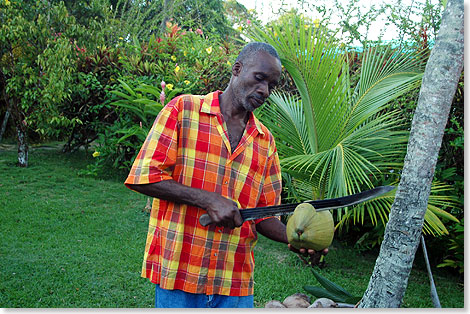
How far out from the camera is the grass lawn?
2.74 meters

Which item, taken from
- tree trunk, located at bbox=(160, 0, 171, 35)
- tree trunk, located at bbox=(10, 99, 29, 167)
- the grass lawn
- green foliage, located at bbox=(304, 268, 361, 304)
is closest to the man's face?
green foliage, located at bbox=(304, 268, 361, 304)

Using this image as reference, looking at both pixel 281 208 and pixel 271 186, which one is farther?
pixel 271 186

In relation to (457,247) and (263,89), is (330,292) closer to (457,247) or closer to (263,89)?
(457,247)

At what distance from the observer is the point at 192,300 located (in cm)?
154

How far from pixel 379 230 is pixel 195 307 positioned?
2.45 metres

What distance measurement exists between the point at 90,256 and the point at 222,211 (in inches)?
85.0

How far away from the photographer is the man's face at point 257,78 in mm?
1517

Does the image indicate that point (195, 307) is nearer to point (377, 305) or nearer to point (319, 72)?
point (377, 305)

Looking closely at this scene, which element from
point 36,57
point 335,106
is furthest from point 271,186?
point 36,57

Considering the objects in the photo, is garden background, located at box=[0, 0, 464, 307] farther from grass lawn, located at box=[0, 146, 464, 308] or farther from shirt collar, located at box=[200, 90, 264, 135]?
shirt collar, located at box=[200, 90, 264, 135]

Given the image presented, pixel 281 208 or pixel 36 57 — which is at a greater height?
pixel 36 57

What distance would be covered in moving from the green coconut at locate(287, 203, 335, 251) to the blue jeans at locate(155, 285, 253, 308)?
38 centimetres

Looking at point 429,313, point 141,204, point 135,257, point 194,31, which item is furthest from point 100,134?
point 429,313

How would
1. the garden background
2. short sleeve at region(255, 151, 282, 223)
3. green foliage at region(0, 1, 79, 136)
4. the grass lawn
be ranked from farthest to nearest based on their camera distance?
green foliage at region(0, 1, 79, 136) < the garden background < the grass lawn < short sleeve at region(255, 151, 282, 223)
